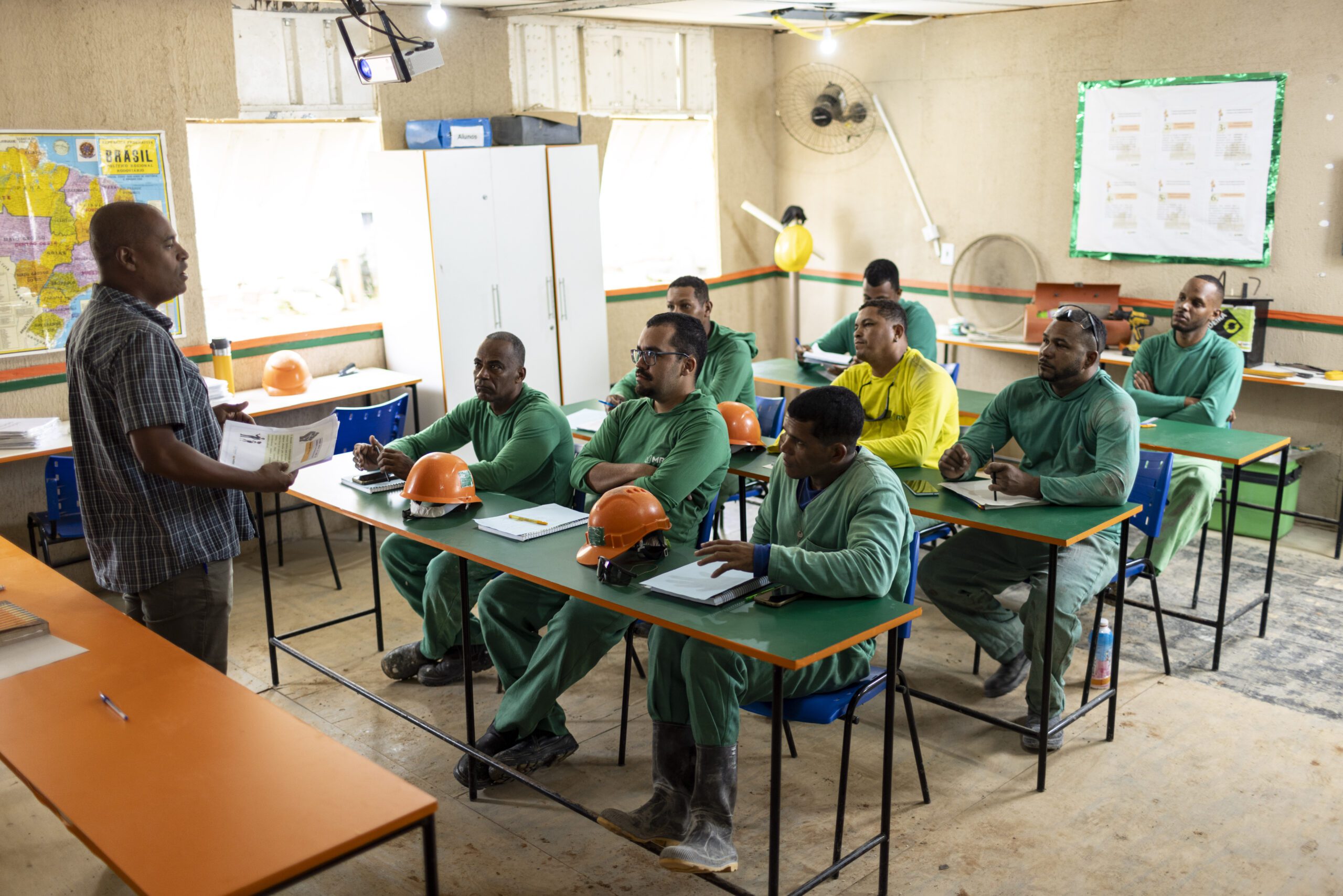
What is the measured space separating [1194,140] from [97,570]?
5.91 metres

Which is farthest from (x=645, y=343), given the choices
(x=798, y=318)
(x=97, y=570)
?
(x=798, y=318)

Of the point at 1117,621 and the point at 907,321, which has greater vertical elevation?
the point at 907,321

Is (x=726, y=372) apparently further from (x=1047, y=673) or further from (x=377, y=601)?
(x=1047, y=673)

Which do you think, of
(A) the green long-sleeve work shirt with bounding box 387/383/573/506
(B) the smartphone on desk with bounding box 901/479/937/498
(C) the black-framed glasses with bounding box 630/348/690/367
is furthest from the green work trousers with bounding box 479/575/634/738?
(B) the smartphone on desk with bounding box 901/479/937/498

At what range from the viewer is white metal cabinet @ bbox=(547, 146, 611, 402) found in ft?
21.8

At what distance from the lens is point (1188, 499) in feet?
16.0

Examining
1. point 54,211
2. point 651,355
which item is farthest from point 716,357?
point 54,211

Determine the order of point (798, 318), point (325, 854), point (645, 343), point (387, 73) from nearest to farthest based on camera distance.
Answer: point (325, 854) < point (645, 343) < point (387, 73) < point (798, 318)

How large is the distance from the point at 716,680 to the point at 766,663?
16 centimetres

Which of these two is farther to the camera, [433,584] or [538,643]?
[433,584]

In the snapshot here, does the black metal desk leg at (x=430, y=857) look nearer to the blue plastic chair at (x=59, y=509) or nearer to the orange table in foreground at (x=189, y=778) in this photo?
the orange table in foreground at (x=189, y=778)

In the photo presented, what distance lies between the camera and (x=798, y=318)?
862cm

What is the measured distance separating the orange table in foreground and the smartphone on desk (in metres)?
2.29

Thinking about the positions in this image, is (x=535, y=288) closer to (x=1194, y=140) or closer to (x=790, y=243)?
(x=790, y=243)
